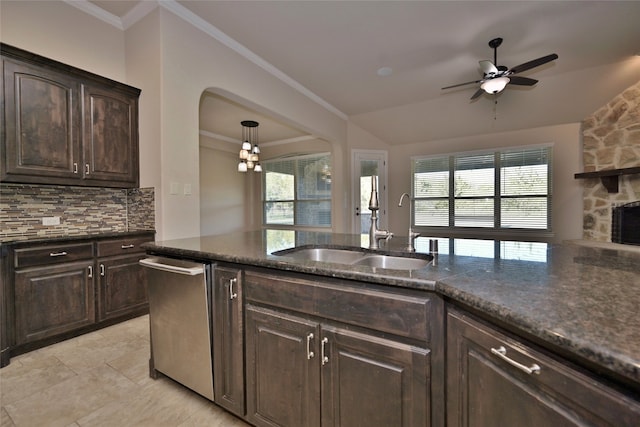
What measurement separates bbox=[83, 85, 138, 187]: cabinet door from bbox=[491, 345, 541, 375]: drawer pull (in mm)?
3163

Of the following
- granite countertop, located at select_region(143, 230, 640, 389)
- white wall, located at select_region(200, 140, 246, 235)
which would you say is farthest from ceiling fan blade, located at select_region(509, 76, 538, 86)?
white wall, located at select_region(200, 140, 246, 235)

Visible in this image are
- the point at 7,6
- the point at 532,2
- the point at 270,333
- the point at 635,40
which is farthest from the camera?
the point at 635,40

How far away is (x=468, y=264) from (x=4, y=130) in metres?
3.24

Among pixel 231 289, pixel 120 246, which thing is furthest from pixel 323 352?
pixel 120 246

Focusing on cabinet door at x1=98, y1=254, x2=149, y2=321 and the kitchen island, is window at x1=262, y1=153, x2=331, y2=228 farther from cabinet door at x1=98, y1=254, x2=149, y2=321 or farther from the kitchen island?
the kitchen island

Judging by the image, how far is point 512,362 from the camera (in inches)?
27.4

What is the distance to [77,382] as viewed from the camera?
1826 millimetres

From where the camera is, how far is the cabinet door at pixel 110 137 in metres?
2.54

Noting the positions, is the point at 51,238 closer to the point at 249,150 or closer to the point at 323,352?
the point at 323,352

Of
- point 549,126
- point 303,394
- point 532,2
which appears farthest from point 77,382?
point 549,126

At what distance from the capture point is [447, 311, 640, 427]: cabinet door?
1.75 feet

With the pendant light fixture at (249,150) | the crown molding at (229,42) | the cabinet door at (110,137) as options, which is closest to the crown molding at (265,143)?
the pendant light fixture at (249,150)

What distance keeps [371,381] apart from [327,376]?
0.63ft

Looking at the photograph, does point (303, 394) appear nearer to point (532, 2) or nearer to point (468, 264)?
point (468, 264)
